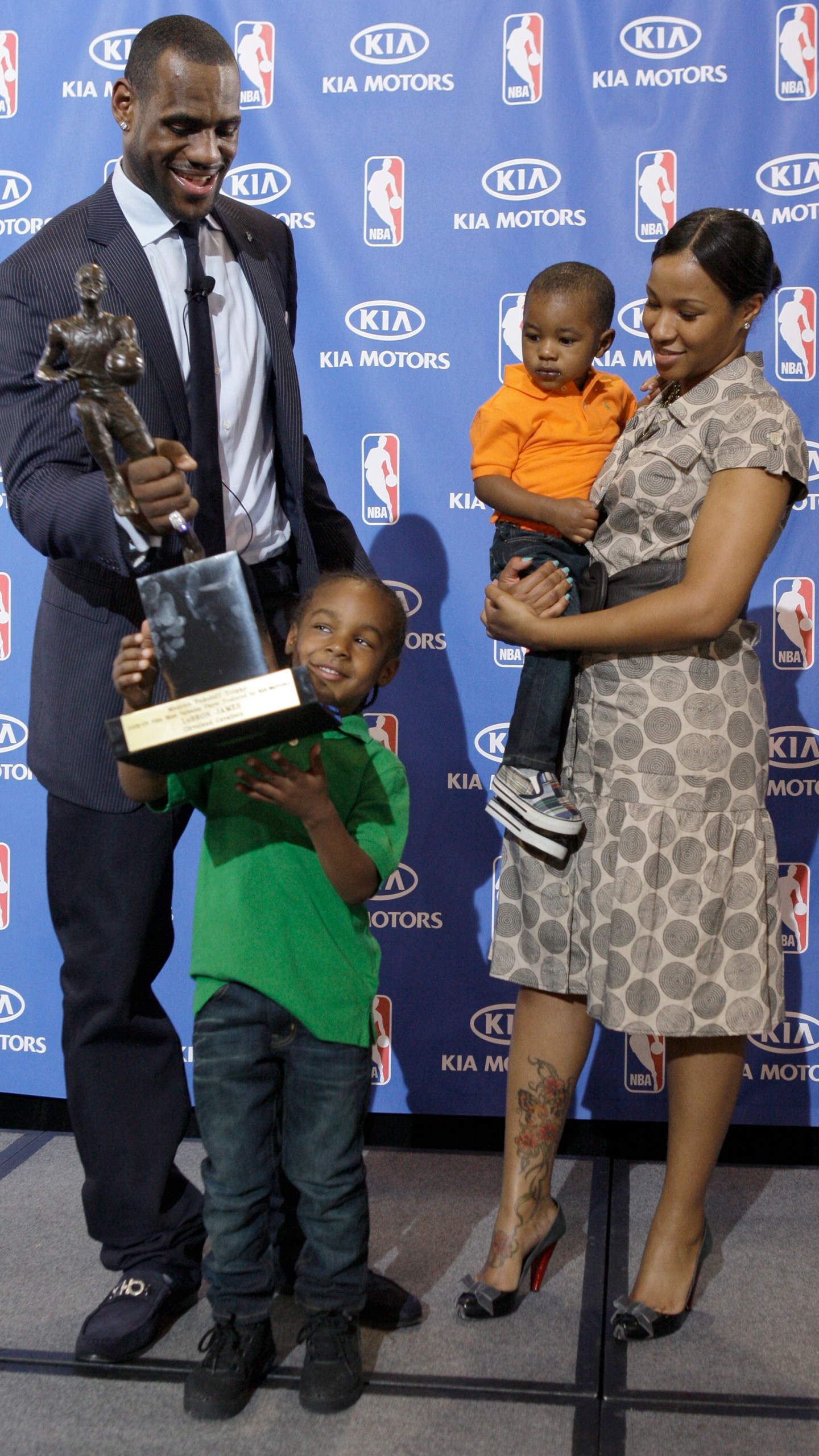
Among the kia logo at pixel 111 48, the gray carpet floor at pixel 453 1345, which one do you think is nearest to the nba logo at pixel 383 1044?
the gray carpet floor at pixel 453 1345

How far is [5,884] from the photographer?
10.1 ft

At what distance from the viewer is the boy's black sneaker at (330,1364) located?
71.0 inches

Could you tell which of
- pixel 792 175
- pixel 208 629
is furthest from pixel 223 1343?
pixel 792 175

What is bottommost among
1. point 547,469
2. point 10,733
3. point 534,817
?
point 10,733

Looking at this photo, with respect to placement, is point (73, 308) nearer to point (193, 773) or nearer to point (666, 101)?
point (193, 773)

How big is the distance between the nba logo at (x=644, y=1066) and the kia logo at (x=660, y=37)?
2272mm

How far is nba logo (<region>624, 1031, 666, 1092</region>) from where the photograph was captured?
2.95 metres

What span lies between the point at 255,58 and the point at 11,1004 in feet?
7.80

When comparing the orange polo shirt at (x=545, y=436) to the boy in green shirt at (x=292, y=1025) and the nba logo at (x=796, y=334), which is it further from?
the nba logo at (x=796, y=334)

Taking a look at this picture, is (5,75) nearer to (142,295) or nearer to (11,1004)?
(142,295)

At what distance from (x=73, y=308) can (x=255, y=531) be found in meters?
0.44

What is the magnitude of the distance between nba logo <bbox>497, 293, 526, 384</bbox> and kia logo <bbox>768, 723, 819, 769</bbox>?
1.06 metres

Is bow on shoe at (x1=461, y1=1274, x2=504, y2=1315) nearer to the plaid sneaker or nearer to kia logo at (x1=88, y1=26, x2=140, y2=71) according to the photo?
the plaid sneaker

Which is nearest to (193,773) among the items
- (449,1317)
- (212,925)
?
(212,925)
